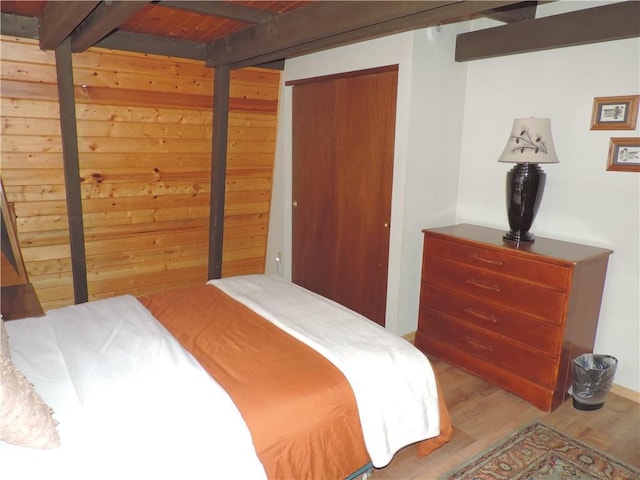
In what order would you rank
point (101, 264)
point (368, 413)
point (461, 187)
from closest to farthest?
1. point (368, 413)
2. point (461, 187)
3. point (101, 264)

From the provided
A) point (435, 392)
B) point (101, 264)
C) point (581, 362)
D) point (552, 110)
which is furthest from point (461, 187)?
point (101, 264)

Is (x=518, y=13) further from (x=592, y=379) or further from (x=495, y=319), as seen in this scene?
(x=592, y=379)

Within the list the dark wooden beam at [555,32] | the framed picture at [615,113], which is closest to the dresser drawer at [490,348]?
the framed picture at [615,113]

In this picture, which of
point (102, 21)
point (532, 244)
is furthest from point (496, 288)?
point (102, 21)

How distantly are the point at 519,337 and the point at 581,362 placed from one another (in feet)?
1.24

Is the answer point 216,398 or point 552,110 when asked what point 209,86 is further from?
point 216,398

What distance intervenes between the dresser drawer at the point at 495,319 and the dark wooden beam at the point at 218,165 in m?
1.74

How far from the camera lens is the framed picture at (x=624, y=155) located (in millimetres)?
2467

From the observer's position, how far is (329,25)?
2174mm

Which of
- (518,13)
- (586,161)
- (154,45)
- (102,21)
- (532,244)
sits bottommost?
(532,244)

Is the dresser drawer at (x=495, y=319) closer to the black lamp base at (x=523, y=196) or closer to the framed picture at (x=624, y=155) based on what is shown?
the black lamp base at (x=523, y=196)

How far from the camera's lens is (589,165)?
105 inches

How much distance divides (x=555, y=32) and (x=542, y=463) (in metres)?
2.25

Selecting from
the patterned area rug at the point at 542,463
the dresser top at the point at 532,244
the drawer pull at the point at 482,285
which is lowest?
the patterned area rug at the point at 542,463
